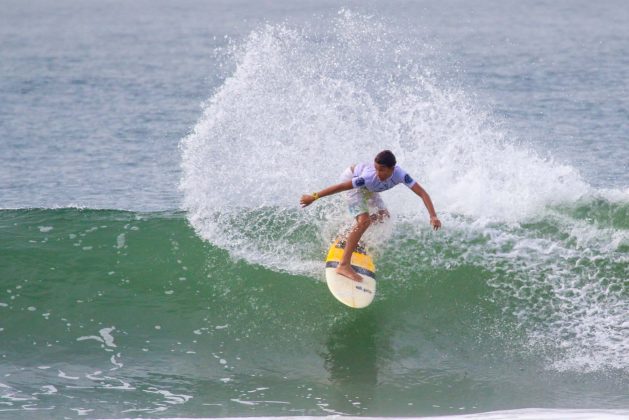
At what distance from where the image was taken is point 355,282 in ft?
34.0

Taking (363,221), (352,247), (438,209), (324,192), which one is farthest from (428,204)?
(438,209)

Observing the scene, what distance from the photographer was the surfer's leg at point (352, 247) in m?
10.4

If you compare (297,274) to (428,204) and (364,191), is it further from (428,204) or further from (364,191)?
(428,204)

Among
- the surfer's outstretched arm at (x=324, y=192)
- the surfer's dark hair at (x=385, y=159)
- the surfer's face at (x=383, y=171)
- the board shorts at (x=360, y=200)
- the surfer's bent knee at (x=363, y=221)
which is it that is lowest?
the surfer's bent knee at (x=363, y=221)

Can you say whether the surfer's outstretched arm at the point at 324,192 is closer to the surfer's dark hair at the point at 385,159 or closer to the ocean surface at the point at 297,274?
the surfer's dark hair at the point at 385,159

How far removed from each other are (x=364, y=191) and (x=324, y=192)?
0.65 metres

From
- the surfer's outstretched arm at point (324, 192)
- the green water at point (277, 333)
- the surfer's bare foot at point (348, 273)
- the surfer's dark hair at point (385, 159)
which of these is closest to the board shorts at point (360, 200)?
the surfer's outstretched arm at point (324, 192)

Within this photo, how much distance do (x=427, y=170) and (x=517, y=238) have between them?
2.24 metres

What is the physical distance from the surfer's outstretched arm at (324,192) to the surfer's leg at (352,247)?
0.43 m

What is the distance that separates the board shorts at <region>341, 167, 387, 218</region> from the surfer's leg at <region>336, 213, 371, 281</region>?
3.2 inches

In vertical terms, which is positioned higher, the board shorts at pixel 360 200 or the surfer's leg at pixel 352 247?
the board shorts at pixel 360 200

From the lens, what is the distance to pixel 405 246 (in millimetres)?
11805

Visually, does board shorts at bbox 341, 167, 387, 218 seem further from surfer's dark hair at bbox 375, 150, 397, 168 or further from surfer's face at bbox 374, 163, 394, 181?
surfer's dark hair at bbox 375, 150, 397, 168

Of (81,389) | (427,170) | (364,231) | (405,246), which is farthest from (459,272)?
(81,389)
